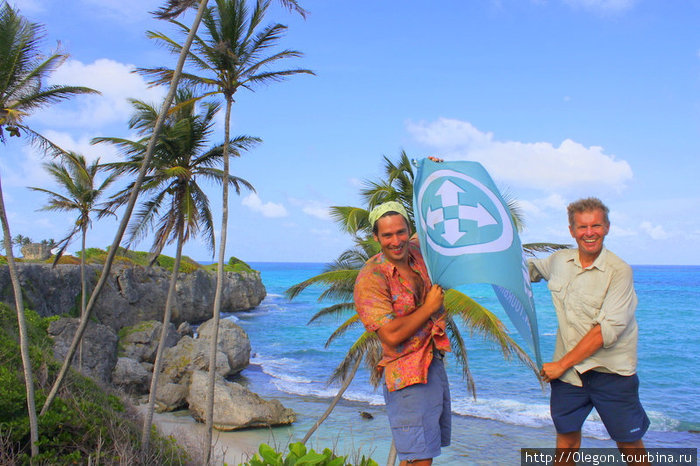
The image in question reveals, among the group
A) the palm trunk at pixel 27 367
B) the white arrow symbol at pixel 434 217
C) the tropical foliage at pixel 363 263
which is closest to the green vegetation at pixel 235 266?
the tropical foliage at pixel 363 263

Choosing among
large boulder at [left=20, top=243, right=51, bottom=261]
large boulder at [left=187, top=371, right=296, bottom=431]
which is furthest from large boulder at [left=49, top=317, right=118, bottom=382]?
large boulder at [left=20, top=243, right=51, bottom=261]

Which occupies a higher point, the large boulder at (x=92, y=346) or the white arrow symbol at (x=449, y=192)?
the white arrow symbol at (x=449, y=192)

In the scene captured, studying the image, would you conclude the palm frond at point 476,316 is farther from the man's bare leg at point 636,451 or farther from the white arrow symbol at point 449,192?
the white arrow symbol at point 449,192

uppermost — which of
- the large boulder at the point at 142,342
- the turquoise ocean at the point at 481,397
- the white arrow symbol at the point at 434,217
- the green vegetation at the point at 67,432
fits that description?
the white arrow symbol at the point at 434,217

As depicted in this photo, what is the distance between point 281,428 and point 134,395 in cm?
572

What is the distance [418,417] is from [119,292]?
1087 inches

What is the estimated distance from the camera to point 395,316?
2904mm

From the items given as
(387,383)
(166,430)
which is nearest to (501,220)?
(387,383)

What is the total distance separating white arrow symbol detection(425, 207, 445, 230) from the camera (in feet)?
10.6

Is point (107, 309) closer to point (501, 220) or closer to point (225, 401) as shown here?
point (225, 401)

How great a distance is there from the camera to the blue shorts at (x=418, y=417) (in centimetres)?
285

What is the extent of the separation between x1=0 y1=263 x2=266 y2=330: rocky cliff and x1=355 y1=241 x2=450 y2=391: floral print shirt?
19.3 metres

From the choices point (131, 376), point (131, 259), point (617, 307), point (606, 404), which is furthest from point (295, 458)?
point (131, 259)

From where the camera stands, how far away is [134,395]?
17.6 meters
